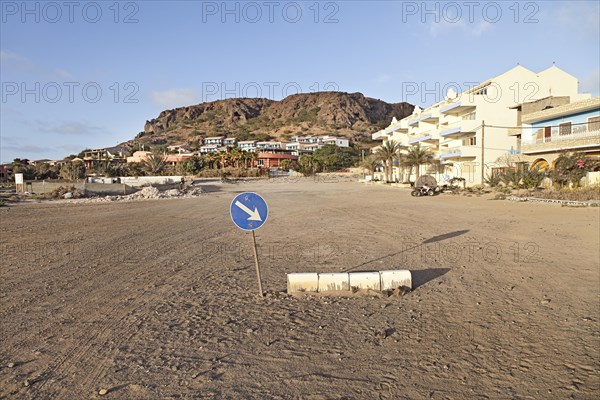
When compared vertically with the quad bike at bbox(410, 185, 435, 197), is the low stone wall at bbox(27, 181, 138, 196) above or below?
above

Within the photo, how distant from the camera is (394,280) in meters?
6.54

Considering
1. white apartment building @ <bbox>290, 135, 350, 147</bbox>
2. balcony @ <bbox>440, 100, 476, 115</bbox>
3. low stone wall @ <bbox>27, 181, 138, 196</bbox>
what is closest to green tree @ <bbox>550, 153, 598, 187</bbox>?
balcony @ <bbox>440, 100, 476, 115</bbox>

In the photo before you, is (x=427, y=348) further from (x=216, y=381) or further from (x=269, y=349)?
(x=216, y=381)

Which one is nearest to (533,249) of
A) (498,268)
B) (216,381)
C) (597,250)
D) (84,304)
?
(597,250)

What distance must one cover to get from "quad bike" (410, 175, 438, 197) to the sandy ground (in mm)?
20515

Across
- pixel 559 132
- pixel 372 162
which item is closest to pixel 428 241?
pixel 559 132

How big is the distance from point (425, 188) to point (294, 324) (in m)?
28.1

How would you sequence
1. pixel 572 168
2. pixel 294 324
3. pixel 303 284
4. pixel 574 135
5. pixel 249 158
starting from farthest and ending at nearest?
pixel 249 158
pixel 574 135
pixel 572 168
pixel 303 284
pixel 294 324

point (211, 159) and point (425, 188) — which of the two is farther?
point (211, 159)

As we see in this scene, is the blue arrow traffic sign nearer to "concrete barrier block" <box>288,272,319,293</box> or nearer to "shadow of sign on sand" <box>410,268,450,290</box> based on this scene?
"concrete barrier block" <box>288,272,319,293</box>

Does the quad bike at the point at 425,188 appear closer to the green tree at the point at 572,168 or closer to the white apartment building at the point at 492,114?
the white apartment building at the point at 492,114

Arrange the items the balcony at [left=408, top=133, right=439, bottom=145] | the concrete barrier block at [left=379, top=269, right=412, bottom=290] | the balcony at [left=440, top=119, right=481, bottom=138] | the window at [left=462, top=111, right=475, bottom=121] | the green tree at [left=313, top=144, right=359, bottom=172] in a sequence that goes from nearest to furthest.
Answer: the concrete barrier block at [left=379, top=269, right=412, bottom=290] < the balcony at [left=440, top=119, right=481, bottom=138] < the window at [left=462, top=111, right=475, bottom=121] < the balcony at [left=408, top=133, right=439, bottom=145] < the green tree at [left=313, top=144, right=359, bottom=172]

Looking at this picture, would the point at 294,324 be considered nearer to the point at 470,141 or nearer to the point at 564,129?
the point at 564,129

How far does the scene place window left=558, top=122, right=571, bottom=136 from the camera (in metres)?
30.9
